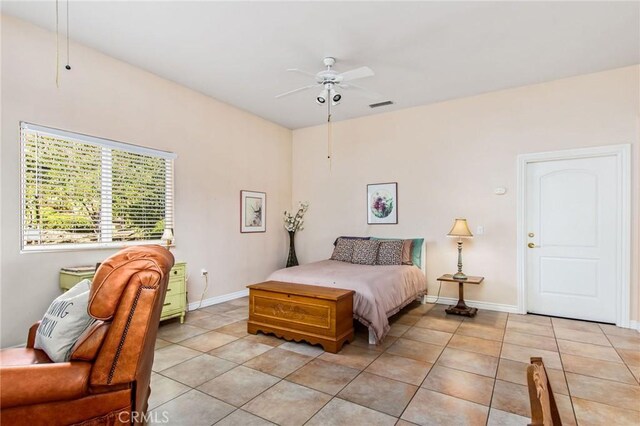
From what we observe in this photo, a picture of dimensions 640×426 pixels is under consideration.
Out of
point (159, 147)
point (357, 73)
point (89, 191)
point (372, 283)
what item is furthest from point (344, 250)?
point (89, 191)

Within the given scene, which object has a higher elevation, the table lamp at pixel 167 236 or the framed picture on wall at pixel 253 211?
the framed picture on wall at pixel 253 211

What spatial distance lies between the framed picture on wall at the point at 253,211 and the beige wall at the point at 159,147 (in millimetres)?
125

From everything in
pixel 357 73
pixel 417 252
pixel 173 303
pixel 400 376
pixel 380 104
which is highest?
pixel 380 104

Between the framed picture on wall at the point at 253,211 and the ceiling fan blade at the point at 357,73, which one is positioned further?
the framed picture on wall at the point at 253,211

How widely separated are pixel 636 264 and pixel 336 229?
13.1 feet

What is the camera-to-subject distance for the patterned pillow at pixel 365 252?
4.80m

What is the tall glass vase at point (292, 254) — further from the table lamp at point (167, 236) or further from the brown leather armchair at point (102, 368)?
the brown leather armchair at point (102, 368)

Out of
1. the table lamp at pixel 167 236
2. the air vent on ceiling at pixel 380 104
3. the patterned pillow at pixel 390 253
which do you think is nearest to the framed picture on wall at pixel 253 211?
the table lamp at pixel 167 236

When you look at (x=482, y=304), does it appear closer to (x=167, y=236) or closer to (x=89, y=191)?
(x=167, y=236)

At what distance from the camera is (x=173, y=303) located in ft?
13.0

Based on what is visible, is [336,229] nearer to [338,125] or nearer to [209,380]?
[338,125]

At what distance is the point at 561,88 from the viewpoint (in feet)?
13.9

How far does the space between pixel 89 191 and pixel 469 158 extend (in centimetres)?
484

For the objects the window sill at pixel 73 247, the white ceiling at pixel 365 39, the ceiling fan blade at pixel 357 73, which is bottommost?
the window sill at pixel 73 247
